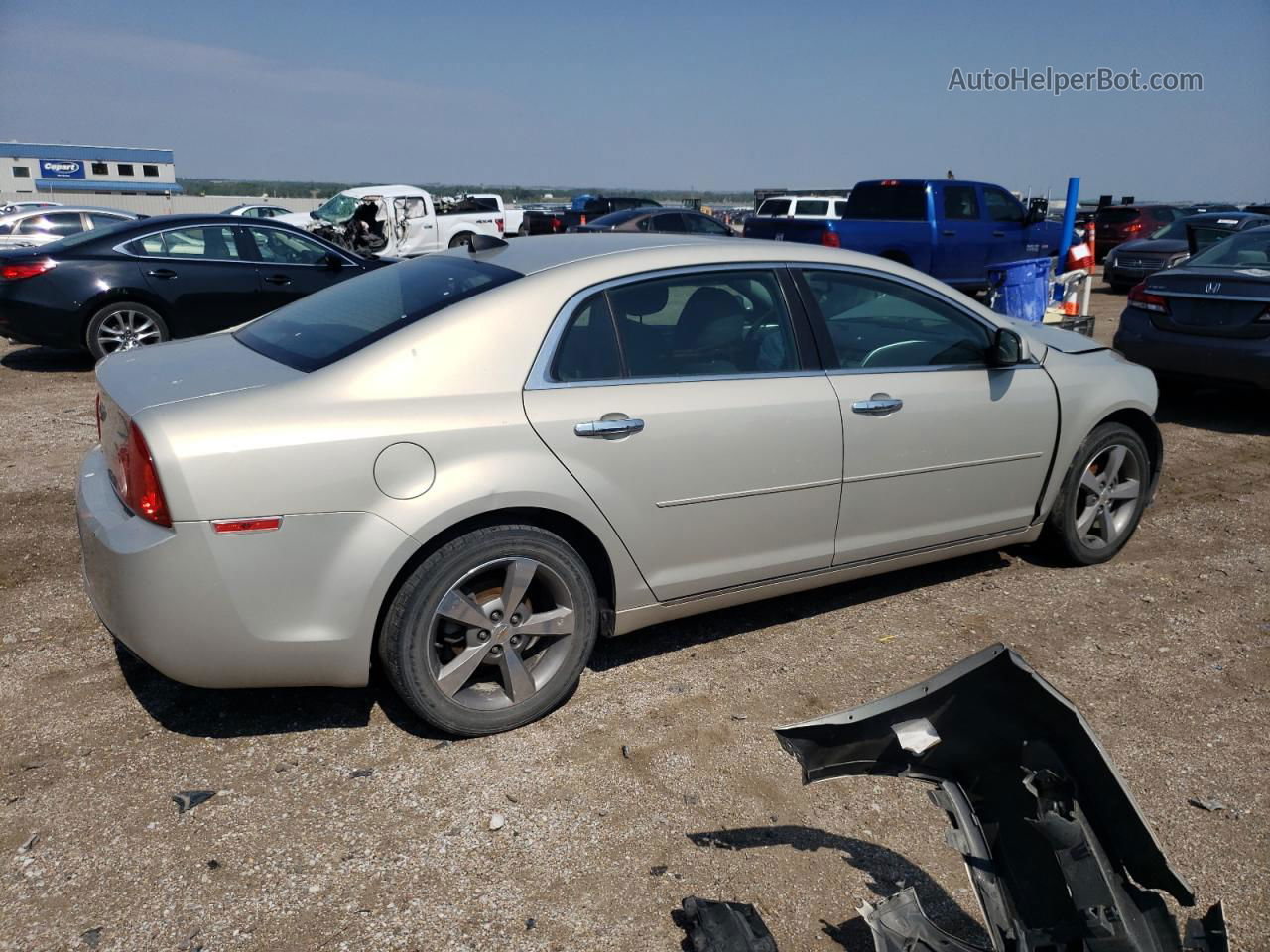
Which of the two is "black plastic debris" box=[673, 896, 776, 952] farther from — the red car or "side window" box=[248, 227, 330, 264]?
the red car

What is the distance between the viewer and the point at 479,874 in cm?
275

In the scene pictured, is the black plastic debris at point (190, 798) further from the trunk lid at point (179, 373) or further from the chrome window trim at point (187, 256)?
the chrome window trim at point (187, 256)

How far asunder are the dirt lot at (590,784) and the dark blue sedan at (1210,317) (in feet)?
11.4

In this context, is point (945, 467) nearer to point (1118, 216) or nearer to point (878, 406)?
point (878, 406)

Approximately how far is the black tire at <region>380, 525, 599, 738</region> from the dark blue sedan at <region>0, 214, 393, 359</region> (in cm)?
735

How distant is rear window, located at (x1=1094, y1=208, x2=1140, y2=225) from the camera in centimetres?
2308

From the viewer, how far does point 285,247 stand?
1000 centimetres

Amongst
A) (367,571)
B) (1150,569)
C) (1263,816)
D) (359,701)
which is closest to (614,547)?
(367,571)

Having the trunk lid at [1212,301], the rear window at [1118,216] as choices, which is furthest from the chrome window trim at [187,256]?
the rear window at [1118,216]

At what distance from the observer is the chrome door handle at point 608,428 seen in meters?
3.36

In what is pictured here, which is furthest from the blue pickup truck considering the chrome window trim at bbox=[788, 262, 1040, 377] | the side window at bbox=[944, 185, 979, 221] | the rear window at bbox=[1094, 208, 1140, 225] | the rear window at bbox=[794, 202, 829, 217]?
the rear window at bbox=[794, 202, 829, 217]

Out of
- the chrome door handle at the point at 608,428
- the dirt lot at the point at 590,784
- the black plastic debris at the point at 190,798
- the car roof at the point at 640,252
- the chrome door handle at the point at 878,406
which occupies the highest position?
the car roof at the point at 640,252

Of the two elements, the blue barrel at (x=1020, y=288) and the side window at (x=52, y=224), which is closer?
the blue barrel at (x=1020, y=288)

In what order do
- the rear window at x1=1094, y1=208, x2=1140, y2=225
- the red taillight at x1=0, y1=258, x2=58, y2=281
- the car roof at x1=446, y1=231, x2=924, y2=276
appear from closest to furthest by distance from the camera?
the car roof at x1=446, y1=231, x2=924, y2=276 < the red taillight at x1=0, y1=258, x2=58, y2=281 < the rear window at x1=1094, y1=208, x2=1140, y2=225
